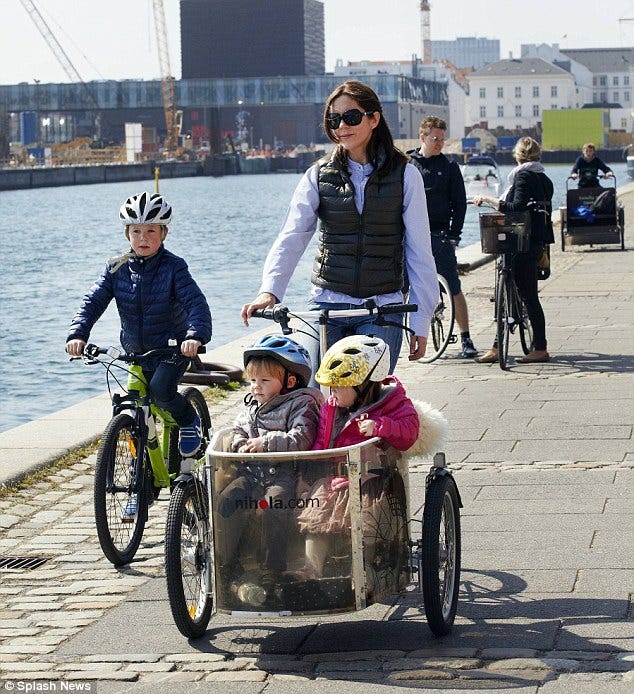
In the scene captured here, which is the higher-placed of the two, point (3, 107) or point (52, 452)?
point (3, 107)

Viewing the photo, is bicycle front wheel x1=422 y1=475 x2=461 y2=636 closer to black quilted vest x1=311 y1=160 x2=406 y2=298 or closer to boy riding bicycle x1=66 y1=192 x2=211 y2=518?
black quilted vest x1=311 y1=160 x2=406 y2=298

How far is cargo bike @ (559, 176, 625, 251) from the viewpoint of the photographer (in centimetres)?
2447

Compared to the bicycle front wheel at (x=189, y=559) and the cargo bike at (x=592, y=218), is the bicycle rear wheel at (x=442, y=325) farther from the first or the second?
the cargo bike at (x=592, y=218)

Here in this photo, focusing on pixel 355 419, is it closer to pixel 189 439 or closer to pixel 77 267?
pixel 189 439

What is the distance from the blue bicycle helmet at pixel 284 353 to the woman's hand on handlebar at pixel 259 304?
0.15 m

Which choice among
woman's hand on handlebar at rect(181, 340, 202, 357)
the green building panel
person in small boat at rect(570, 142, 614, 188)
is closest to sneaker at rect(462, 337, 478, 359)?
woman's hand on handlebar at rect(181, 340, 202, 357)

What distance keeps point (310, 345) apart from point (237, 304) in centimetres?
2095

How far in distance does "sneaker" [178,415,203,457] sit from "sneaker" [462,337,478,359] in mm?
5905

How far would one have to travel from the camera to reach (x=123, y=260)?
6.75 meters

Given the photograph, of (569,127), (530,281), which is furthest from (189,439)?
(569,127)

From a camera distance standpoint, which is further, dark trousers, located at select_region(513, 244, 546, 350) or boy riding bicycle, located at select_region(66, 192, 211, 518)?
dark trousers, located at select_region(513, 244, 546, 350)

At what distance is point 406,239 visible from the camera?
20.1 feet

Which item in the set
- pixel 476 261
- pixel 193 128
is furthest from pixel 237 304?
pixel 193 128

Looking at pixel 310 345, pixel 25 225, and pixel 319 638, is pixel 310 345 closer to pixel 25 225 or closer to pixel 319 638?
pixel 319 638
